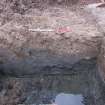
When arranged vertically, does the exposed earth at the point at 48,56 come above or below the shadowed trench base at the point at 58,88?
above

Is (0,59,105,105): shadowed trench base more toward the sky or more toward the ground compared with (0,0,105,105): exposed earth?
more toward the ground

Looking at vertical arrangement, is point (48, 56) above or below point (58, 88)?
above

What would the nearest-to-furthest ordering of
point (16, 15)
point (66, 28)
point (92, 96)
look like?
point (92, 96), point (66, 28), point (16, 15)

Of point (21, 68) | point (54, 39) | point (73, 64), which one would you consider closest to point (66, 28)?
point (54, 39)

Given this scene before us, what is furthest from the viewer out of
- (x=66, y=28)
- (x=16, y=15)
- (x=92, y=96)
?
(x=16, y=15)

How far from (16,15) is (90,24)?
1.73 metres

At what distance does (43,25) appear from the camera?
5.61m

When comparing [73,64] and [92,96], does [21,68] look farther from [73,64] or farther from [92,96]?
[92,96]

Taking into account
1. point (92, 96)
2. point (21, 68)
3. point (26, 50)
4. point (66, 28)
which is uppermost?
point (66, 28)

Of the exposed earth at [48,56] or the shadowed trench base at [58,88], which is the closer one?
the shadowed trench base at [58,88]

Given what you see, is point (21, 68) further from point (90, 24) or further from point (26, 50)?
point (90, 24)

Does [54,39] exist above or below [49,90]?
above

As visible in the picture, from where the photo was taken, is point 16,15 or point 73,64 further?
point 16,15

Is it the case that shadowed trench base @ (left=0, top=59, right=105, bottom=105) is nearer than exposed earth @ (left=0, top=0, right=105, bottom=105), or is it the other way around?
shadowed trench base @ (left=0, top=59, right=105, bottom=105)
